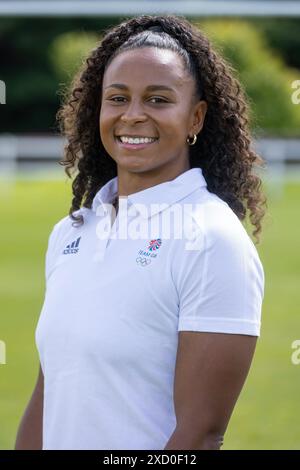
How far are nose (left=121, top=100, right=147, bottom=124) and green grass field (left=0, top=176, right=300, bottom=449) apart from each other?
722 mm

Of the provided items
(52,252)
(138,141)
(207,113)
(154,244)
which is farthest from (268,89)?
(154,244)

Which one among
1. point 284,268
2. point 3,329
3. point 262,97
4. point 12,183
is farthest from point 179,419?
point 262,97

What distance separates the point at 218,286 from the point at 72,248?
53cm

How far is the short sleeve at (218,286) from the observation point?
2.63m

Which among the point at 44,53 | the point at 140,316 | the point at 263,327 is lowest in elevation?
the point at 263,327

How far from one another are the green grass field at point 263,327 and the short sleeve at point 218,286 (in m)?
0.80

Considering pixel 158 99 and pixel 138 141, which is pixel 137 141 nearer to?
pixel 138 141

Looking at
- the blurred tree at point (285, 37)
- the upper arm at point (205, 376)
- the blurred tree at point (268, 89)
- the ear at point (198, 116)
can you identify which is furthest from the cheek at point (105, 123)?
the blurred tree at point (285, 37)

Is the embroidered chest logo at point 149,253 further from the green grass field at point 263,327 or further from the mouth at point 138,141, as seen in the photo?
the green grass field at point 263,327

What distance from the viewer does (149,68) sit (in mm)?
2887

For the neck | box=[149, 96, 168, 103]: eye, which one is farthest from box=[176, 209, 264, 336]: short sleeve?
box=[149, 96, 168, 103]: eye

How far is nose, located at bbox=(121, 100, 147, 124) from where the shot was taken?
114 inches

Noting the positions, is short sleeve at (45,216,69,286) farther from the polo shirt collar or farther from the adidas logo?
the polo shirt collar
